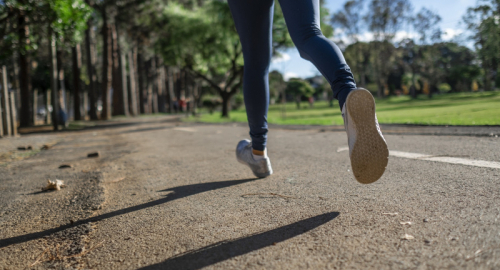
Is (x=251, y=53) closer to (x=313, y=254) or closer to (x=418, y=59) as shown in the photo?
(x=313, y=254)

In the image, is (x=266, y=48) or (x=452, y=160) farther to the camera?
(x=452, y=160)

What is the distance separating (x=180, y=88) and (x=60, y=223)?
5009cm

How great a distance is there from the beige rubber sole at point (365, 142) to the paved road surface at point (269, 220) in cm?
18

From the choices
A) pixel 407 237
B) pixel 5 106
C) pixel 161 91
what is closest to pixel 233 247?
pixel 407 237

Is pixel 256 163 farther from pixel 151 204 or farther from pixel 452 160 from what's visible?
pixel 452 160

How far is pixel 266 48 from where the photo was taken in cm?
246

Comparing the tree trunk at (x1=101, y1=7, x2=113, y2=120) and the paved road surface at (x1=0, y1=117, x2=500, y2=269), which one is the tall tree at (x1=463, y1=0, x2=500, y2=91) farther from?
the tree trunk at (x1=101, y1=7, x2=113, y2=120)

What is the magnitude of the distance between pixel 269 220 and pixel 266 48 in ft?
4.16

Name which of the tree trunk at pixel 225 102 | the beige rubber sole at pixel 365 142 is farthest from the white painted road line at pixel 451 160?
the tree trunk at pixel 225 102

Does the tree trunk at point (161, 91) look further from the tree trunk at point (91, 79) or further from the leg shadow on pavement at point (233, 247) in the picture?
the leg shadow on pavement at point (233, 247)

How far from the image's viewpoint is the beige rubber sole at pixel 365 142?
1.58 m

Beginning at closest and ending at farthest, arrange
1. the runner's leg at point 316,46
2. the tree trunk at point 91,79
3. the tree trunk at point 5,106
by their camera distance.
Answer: the runner's leg at point 316,46 < the tree trunk at point 5,106 < the tree trunk at point 91,79

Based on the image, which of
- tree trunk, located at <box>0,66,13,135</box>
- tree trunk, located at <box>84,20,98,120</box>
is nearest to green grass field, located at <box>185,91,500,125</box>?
tree trunk, located at <box>0,66,13,135</box>

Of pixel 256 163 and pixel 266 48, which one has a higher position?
pixel 266 48
